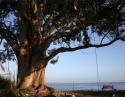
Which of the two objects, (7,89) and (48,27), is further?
(48,27)

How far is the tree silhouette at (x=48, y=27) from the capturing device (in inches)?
749

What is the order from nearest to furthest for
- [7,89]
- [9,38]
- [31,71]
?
[7,89]
[31,71]
[9,38]

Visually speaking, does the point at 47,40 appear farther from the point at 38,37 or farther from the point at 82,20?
the point at 82,20

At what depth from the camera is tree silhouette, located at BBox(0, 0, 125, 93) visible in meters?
19.0

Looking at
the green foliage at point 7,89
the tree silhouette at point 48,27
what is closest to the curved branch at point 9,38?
the tree silhouette at point 48,27

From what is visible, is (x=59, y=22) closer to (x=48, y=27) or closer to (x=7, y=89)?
(x=48, y=27)

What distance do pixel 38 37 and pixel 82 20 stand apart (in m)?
2.53

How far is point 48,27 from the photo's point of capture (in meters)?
20.5

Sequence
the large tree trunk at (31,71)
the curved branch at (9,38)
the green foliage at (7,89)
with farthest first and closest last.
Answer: the curved branch at (9,38), the large tree trunk at (31,71), the green foliage at (7,89)

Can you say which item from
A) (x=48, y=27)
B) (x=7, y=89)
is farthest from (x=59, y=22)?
(x=7, y=89)

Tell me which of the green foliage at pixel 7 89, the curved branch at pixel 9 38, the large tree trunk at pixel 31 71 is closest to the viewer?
the green foliage at pixel 7 89

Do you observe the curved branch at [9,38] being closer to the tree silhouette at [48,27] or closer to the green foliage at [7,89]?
the tree silhouette at [48,27]

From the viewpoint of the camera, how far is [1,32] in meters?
20.6

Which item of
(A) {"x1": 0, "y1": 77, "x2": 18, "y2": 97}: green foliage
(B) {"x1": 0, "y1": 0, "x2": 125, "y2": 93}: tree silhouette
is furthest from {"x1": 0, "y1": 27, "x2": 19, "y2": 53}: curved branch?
(A) {"x1": 0, "y1": 77, "x2": 18, "y2": 97}: green foliage
